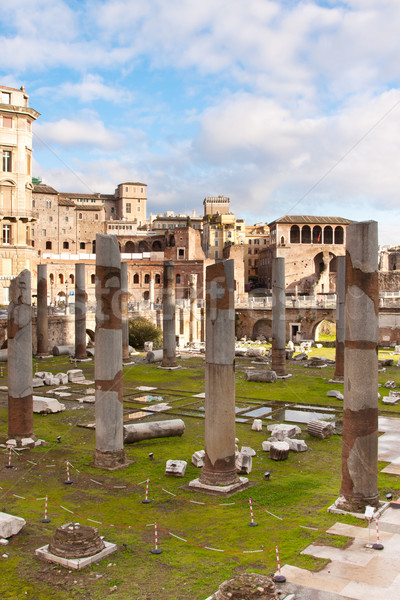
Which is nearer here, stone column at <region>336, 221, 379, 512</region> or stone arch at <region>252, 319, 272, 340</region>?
stone column at <region>336, 221, 379, 512</region>

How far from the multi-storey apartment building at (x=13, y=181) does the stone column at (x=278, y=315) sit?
21416 millimetres

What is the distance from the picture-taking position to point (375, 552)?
7949mm

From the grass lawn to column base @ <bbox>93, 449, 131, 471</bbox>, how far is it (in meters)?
0.18

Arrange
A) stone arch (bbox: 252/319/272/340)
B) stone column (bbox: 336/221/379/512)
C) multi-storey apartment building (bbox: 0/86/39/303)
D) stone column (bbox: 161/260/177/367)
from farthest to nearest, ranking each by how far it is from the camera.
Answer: stone arch (bbox: 252/319/272/340), multi-storey apartment building (bbox: 0/86/39/303), stone column (bbox: 161/260/177/367), stone column (bbox: 336/221/379/512)

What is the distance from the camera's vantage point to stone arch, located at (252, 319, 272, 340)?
155 ft

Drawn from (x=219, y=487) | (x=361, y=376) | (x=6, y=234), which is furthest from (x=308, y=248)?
(x=361, y=376)

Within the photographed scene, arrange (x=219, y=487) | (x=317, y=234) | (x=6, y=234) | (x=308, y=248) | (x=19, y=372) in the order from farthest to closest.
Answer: (x=317, y=234) < (x=308, y=248) < (x=6, y=234) < (x=19, y=372) < (x=219, y=487)

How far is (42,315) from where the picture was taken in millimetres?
30766

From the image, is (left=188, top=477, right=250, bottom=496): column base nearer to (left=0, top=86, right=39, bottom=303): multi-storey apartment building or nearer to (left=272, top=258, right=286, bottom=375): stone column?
(left=272, top=258, right=286, bottom=375): stone column

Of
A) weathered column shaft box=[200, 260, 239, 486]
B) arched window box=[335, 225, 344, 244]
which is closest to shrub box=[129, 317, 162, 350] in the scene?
weathered column shaft box=[200, 260, 239, 486]

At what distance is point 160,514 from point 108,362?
3765mm

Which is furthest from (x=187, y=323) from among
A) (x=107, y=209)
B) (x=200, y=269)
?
(x=107, y=209)

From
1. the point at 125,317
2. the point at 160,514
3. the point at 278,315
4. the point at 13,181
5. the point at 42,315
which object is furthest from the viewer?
the point at 13,181

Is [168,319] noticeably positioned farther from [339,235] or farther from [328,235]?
[339,235]
